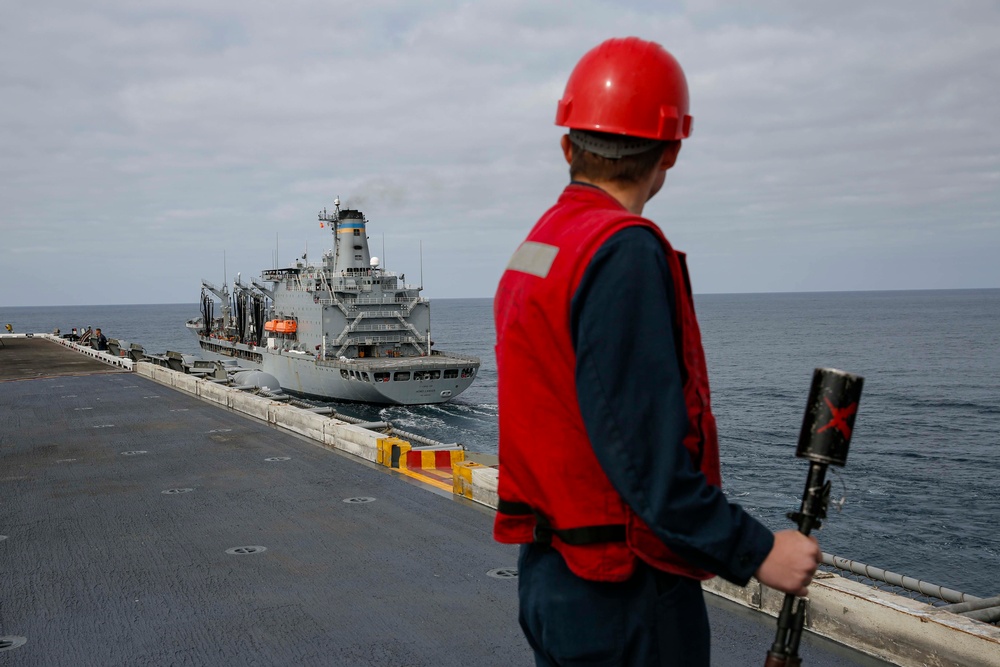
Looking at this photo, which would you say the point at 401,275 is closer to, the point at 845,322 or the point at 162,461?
the point at 162,461

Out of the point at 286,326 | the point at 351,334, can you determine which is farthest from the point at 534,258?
the point at 286,326

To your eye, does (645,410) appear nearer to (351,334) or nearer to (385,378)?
(385,378)

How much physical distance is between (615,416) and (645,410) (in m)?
0.06

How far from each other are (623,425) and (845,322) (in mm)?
129973

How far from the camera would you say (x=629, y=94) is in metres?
1.96

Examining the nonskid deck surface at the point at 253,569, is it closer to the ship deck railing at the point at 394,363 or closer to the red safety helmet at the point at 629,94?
the red safety helmet at the point at 629,94

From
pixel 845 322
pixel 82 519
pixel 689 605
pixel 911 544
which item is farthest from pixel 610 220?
pixel 845 322

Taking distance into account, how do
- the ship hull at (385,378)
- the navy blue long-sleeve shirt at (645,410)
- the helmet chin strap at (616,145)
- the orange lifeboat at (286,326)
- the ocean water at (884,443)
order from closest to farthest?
the navy blue long-sleeve shirt at (645,410), the helmet chin strap at (616,145), the ocean water at (884,443), the ship hull at (385,378), the orange lifeboat at (286,326)

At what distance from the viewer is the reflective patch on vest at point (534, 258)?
6.16ft

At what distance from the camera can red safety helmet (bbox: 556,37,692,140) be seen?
6.42 ft

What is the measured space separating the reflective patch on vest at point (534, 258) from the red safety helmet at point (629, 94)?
32 centimetres

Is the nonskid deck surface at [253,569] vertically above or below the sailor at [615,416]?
below

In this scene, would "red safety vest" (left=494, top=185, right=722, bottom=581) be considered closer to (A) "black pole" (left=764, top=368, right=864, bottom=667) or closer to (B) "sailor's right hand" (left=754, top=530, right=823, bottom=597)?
(B) "sailor's right hand" (left=754, top=530, right=823, bottom=597)

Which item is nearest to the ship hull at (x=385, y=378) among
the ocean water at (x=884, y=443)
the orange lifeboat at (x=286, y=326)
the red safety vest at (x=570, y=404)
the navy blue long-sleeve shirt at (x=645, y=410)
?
the ocean water at (x=884, y=443)
